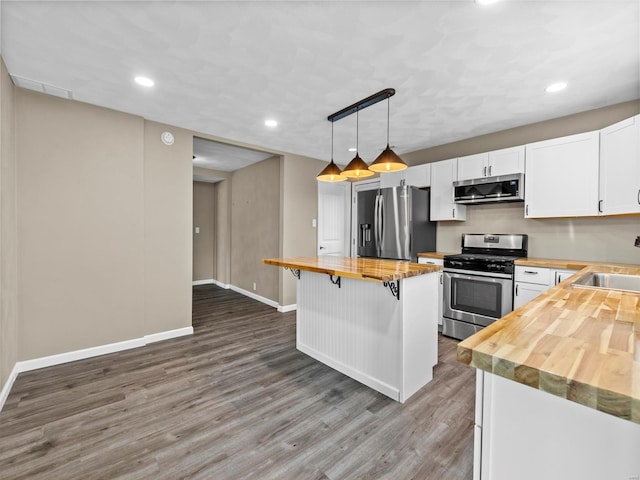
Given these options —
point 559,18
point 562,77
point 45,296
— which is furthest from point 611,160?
point 45,296

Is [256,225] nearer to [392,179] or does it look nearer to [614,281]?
[392,179]

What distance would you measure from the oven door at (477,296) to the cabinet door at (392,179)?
5.46 feet

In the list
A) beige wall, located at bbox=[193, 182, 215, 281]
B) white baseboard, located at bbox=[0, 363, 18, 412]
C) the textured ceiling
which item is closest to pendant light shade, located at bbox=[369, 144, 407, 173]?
the textured ceiling

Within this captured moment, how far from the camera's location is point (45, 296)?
109 inches

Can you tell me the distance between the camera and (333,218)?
5488 millimetres

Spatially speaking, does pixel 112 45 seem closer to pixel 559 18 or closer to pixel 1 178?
pixel 1 178

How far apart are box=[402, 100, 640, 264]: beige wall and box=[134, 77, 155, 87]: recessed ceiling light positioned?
3.73 meters

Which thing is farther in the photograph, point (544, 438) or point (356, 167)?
point (356, 167)

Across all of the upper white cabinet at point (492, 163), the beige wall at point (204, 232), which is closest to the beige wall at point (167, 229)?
the beige wall at point (204, 232)

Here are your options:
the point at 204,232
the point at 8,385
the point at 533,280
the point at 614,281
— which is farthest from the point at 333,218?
the point at 8,385

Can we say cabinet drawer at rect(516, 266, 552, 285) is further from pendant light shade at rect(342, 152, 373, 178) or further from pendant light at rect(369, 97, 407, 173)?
pendant light shade at rect(342, 152, 373, 178)

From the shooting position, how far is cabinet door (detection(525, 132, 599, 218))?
113 inches

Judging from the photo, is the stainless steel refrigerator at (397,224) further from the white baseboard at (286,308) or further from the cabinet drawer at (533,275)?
the white baseboard at (286,308)

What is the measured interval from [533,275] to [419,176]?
1972 mm
